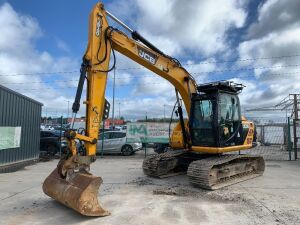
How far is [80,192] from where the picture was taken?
6312 mm

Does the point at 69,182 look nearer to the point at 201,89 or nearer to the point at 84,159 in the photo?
the point at 84,159

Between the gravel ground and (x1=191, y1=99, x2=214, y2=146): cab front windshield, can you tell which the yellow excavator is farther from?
the gravel ground

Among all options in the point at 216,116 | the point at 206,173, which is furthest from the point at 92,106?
the point at 216,116

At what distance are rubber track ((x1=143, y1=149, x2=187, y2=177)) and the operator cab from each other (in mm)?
1112

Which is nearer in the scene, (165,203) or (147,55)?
(165,203)

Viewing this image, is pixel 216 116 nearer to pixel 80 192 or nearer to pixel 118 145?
pixel 80 192

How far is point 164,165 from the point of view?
10977mm

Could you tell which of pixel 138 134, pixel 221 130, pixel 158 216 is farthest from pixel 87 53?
pixel 138 134

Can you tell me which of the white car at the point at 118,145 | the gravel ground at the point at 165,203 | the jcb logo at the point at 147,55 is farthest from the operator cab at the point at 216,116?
the white car at the point at 118,145

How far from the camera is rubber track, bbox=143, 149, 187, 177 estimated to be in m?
10.8

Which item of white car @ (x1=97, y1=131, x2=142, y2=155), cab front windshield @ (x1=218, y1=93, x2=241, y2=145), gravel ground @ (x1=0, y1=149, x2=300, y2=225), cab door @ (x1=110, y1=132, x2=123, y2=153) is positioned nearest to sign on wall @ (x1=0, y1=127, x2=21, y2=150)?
gravel ground @ (x1=0, y1=149, x2=300, y2=225)

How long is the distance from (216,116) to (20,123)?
29.6ft

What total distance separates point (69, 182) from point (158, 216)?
1.91 metres

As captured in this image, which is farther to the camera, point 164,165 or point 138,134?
point 138,134
